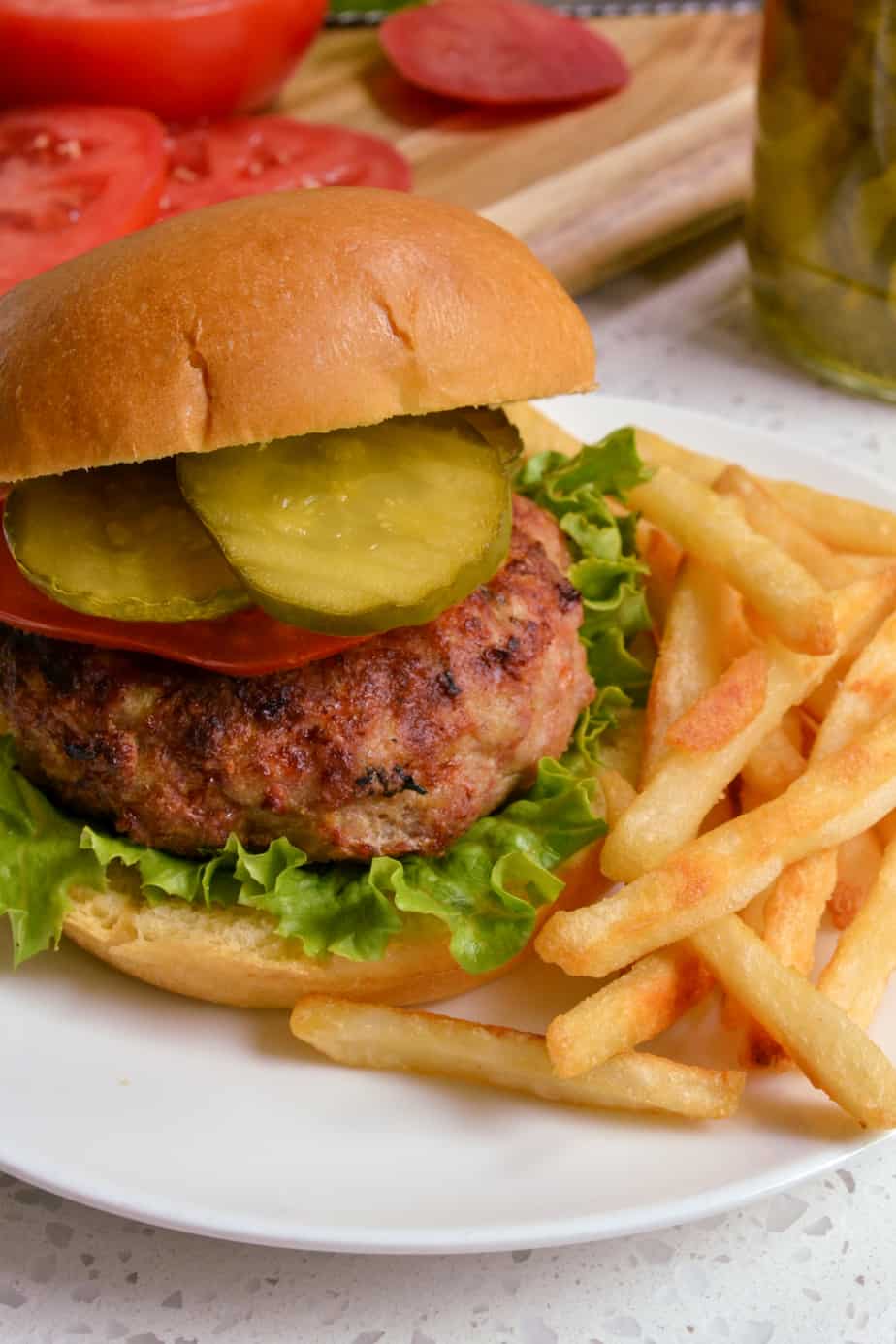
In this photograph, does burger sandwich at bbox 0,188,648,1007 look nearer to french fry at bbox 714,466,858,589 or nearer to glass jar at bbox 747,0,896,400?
french fry at bbox 714,466,858,589

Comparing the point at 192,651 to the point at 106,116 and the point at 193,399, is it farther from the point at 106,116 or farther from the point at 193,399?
the point at 106,116

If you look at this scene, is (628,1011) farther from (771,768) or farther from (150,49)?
(150,49)

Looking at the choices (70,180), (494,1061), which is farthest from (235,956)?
(70,180)

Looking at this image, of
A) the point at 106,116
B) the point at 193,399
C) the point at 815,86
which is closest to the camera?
the point at 193,399

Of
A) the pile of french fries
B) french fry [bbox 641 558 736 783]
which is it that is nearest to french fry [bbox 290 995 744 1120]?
the pile of french fries

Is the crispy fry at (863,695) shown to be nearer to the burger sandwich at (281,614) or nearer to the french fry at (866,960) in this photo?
the french fry at (866,960)

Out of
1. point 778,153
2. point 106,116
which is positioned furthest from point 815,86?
point 106,116

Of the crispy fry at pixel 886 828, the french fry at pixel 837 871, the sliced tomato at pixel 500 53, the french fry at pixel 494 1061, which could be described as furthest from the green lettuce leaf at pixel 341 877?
the sliced tomato at pixel 500 53
